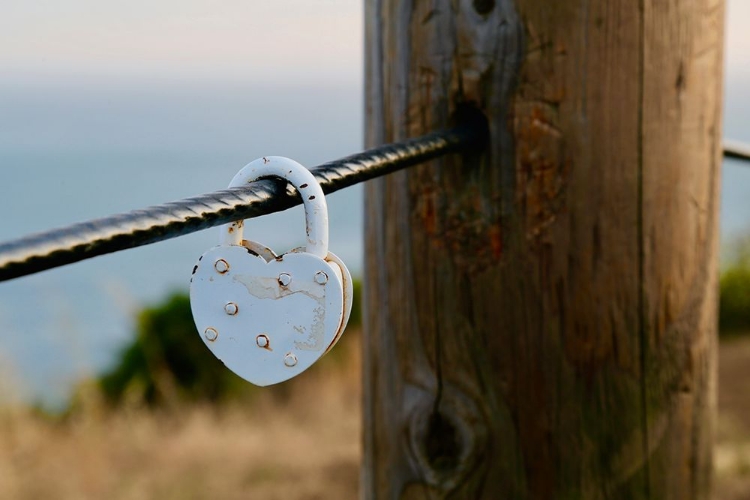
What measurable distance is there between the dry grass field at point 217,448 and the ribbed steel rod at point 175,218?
4088 mm

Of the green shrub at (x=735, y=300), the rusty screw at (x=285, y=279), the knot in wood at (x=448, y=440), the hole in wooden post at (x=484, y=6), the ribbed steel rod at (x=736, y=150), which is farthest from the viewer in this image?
the green shrub at (x=735, y=300)

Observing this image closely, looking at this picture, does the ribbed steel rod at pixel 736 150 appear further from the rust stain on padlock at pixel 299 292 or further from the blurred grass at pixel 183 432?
the blurred grass at pixel 183 432

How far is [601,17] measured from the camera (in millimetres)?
1229

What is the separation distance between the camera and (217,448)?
560cm

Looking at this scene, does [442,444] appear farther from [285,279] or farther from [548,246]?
[285,279]

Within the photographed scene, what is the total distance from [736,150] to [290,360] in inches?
51.1

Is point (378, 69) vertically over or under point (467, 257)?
over

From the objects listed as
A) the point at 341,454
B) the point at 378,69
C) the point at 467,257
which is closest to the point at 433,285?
the point at 467,257

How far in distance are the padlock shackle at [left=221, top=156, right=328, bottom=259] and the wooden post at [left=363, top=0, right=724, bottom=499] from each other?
0.41 metres

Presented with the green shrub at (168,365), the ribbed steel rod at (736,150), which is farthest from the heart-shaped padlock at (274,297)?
the green shrub at (168,365)

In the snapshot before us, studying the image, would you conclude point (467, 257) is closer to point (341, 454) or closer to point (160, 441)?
point (341, 454)

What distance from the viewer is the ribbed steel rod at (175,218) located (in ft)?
2.19

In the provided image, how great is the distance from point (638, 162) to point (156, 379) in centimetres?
535

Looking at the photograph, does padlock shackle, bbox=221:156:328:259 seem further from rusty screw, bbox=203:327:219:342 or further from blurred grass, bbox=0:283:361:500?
blurred grass, bbox=0:283:361:500
